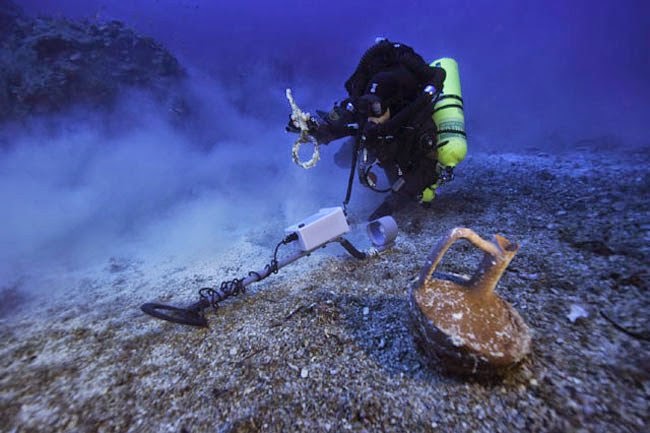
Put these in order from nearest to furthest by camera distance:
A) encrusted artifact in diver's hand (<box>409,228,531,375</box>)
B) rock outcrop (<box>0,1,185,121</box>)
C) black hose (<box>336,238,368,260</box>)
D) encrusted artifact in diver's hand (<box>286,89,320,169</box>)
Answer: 1. encrusted artifact in diver's hand (<box>409,228,531,375</box>)
2. black hose (<box>336,238,368,260</box>)
3. encrusted artifact in diver's hand (<box>286,89,320,169</box>)
4. rock outcrop (<box>0,1,185,121</box>)

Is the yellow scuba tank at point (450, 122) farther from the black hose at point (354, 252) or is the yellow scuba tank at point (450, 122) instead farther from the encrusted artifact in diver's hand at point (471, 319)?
the encrusted artifact in diver's hand at point (471, 319)

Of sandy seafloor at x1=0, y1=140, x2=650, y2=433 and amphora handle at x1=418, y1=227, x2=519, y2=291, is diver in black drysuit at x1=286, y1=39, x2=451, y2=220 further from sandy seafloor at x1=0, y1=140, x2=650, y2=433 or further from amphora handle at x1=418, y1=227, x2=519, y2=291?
amphora handle at x1=418, y1=227, x2=519, y2=291

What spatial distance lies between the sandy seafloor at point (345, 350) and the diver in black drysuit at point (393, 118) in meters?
1.21

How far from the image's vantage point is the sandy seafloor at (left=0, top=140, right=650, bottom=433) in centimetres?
142

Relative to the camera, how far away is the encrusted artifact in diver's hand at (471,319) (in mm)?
1369

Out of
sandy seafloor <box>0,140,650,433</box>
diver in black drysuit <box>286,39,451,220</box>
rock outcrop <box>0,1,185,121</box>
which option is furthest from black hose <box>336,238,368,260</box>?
rock outcrop <box>0,1,185,121</box>

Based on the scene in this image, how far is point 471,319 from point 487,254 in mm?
398

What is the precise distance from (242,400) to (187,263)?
309cm

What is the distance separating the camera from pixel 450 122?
4.22m

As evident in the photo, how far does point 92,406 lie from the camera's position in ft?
5.62

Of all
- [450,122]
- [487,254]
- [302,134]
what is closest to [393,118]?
[450,122]

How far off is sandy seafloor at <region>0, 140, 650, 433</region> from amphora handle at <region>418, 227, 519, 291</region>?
0.57 meters

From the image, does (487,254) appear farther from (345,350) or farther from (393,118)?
(393,118)

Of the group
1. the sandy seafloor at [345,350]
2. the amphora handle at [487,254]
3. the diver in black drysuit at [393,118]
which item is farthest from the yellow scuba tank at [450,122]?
the amphora handle at [487,254]
